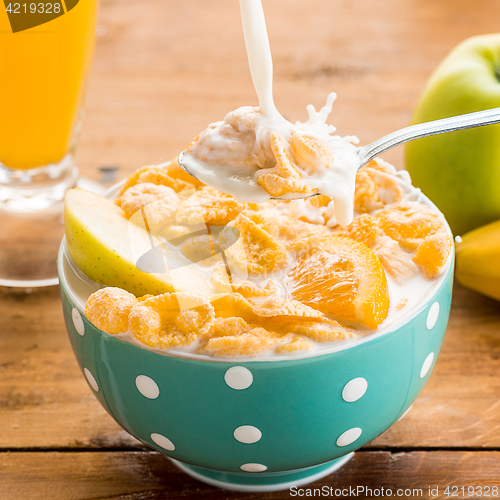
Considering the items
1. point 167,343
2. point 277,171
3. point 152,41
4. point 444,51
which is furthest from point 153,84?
point 167,343

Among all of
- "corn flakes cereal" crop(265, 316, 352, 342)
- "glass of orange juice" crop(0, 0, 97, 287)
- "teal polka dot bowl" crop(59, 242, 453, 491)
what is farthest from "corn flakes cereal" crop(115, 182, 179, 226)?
"glass of orange juice" crop(0, 0, 97, 287)

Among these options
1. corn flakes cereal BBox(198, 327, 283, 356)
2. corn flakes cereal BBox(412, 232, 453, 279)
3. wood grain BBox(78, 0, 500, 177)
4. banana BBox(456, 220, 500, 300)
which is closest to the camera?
corn flakes cereal BBox(198, 327, 283, 356)

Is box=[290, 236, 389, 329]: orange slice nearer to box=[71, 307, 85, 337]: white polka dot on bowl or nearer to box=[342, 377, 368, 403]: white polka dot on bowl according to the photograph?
box=[342, 377, 368, 403]: white polka dot on bowl

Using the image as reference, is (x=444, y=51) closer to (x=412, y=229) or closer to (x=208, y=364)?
(x=412, y=229)

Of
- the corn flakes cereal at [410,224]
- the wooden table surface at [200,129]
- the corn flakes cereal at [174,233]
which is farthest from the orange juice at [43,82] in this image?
the corn flakes cereal at [410,224]

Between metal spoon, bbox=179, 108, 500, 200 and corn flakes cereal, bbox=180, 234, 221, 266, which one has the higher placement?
metal spoon, bbox=179, 108, 500, 200

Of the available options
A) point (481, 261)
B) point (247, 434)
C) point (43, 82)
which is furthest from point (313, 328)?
point (43, 82)

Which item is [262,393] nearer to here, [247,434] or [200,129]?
[247,434]
